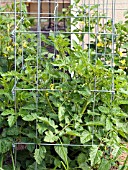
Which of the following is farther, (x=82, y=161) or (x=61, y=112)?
(x=82, y=161)

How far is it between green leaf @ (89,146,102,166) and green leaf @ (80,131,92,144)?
6 centimetres

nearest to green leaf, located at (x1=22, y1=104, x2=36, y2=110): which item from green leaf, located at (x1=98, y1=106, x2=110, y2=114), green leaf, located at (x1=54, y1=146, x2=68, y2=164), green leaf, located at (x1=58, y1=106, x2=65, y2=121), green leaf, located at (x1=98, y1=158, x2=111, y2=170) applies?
green leaf, located at (x1=58, y1=106, x2=65, y2=121)

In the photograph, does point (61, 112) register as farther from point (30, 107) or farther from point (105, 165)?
point (105, 165)

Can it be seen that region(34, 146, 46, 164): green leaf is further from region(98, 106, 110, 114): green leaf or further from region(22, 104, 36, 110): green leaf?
region(98, 106, 110, 114): green leaf

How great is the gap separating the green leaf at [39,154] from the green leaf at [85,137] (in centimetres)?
25

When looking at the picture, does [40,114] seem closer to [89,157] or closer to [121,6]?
[89,157]

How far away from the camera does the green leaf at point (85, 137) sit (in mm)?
3273

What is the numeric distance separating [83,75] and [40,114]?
372 mm

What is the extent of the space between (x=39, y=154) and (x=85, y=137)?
306 millimetres

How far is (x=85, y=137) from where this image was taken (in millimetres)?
3293

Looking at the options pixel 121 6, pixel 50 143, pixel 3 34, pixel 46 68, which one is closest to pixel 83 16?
pixel 3 34

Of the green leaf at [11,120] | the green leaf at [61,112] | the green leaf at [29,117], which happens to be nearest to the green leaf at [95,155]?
the green leaf at [61,112]

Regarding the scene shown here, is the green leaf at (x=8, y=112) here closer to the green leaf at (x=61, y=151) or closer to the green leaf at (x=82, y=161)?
the green leaf at (x=61, y=151)

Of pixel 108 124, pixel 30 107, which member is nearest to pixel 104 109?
pixel 108 124
